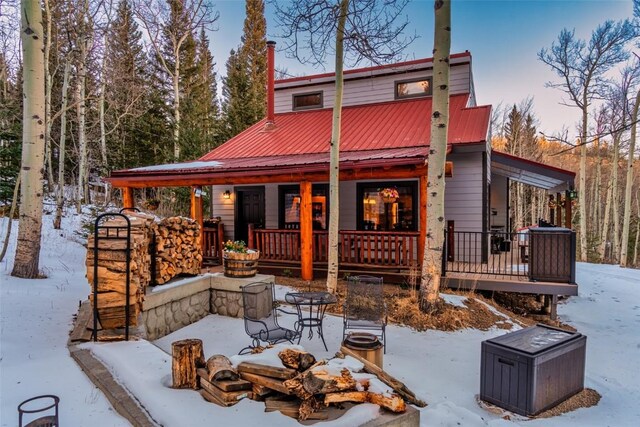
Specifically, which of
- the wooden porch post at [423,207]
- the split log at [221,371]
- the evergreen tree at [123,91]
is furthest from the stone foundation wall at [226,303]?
the evergreen tree at [123,91]

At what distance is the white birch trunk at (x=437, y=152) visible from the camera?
18.7 ft

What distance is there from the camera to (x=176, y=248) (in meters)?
5.80

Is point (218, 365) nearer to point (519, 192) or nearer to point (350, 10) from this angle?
point (350, 10)

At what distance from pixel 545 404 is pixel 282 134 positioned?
10085mm

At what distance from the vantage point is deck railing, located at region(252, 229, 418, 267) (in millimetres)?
7750

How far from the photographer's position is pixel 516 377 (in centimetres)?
361

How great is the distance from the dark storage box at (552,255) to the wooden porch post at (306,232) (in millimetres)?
4084

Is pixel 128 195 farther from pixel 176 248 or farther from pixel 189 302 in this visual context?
pixel 189 302

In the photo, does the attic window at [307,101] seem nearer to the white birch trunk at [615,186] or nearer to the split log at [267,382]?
the split log at [267,382]

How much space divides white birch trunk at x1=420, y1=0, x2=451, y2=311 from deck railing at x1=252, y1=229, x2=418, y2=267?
1.58 metres

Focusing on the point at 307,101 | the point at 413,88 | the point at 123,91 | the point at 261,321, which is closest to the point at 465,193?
the point at 413,88

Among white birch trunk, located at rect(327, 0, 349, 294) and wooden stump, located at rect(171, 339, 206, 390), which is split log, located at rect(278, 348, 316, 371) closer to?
wooden stump, located at rect(171, 339, 206, 390)

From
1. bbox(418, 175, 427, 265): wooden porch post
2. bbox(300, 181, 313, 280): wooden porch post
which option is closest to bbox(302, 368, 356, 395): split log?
bbox(418, 175, 427, 265): wooden porch post

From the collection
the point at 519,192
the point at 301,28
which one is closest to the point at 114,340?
the point at 301,28
